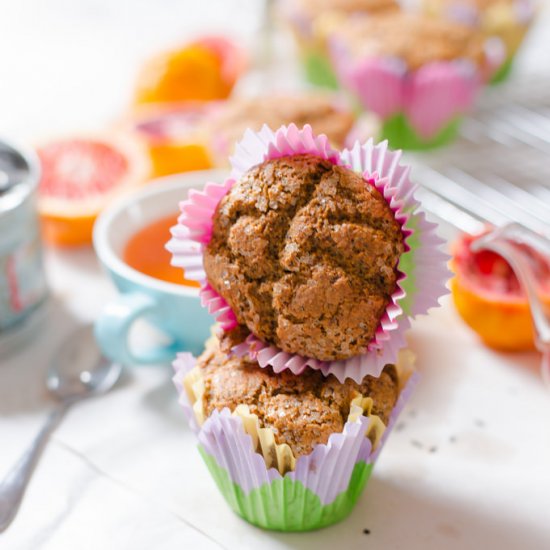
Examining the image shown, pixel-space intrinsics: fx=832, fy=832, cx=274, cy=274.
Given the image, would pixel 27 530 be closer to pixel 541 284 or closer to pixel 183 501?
pixel 183 501

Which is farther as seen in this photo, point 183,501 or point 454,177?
point 454,177

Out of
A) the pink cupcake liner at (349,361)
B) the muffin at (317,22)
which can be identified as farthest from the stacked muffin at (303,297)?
the muffin at (317,22)

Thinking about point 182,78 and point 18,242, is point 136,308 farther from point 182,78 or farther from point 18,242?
point 182,78

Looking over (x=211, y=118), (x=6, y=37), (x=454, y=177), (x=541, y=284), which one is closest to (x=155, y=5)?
(x=6, y=37)

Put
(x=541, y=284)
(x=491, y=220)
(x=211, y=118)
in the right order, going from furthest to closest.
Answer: (x=211, y=118), (x=491, y=220), (x=541, y=284)

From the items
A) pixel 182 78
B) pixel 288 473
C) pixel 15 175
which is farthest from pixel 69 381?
pixel 182 78

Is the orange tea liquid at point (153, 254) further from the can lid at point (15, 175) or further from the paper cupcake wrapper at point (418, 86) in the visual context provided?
the paper cupcake wrapper at point (418, 86)
